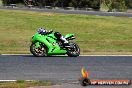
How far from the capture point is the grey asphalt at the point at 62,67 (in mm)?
11867

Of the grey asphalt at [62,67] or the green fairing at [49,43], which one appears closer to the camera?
the grey asphalt at [62,67]

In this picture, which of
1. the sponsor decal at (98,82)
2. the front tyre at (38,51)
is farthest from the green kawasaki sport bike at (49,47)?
the sponsor decal at (98,82)

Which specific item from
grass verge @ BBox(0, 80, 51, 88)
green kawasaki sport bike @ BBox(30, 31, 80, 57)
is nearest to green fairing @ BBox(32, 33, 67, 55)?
green kawasaki sport bike @ BBox(30, 31, 80, 57)

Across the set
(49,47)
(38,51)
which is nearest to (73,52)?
(49,47)

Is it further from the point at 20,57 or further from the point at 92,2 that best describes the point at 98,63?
the point at 92,2

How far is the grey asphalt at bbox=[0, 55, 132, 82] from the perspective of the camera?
11.9 meters

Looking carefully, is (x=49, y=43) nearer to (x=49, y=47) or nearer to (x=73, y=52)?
(x=49, y=47)

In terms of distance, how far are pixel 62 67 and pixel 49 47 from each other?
3493 millimetres

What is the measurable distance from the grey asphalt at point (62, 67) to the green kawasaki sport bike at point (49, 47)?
0.52 m

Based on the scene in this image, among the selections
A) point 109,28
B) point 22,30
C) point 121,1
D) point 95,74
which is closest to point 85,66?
point 95,74

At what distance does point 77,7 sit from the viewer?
279 feet

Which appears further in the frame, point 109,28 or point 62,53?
point 109,28

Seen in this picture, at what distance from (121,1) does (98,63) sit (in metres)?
76.9

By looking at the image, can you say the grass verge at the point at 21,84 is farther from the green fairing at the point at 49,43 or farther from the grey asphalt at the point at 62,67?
the green fairing at the point at 49,43
